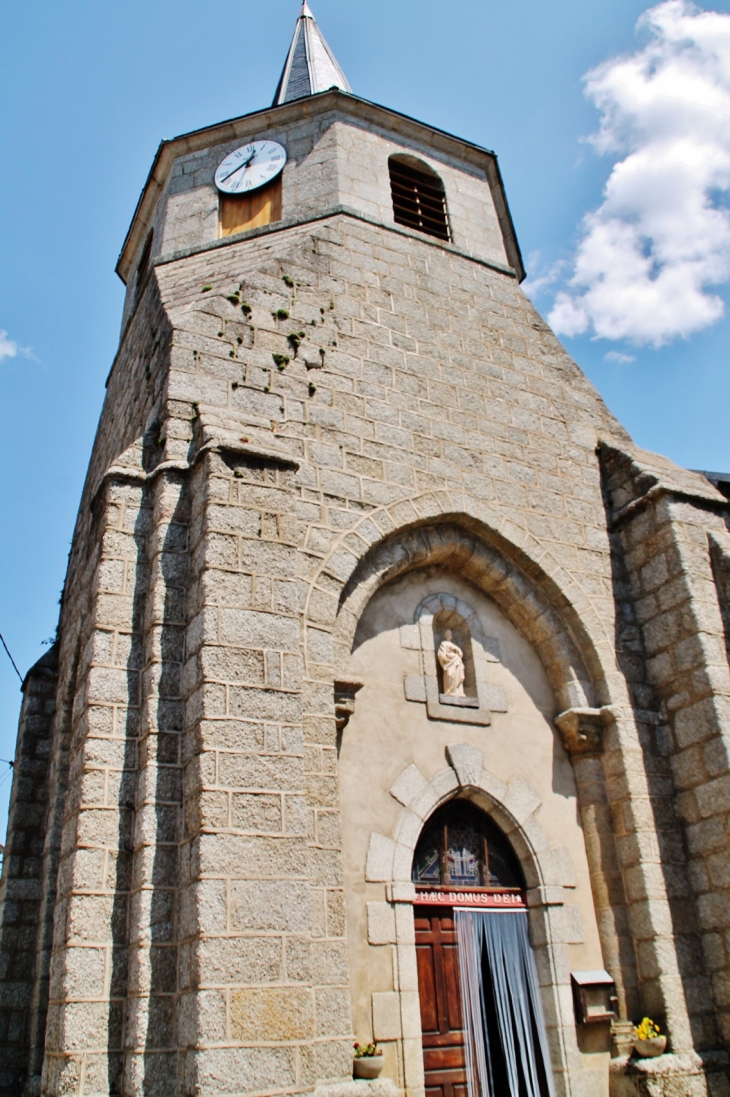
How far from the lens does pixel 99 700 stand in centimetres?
544

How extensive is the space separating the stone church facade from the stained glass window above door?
0.24 ft

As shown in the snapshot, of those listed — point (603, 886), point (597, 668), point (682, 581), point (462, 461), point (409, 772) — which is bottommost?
point (603, 886)

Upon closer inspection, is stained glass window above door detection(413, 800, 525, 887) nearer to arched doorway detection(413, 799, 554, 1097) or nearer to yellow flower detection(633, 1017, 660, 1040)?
arched doorway detection(413, 799, 554, 1097)

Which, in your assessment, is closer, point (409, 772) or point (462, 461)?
point (409, 772)

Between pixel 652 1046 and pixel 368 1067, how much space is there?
2.11m

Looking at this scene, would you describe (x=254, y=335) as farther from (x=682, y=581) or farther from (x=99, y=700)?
(x=682, y=581)

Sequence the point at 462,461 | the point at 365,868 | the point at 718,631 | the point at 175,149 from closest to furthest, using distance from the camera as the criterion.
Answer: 1. the point at 365,868
2. the point at 718,631
3. the point at 462,461
4. the point at 175,149

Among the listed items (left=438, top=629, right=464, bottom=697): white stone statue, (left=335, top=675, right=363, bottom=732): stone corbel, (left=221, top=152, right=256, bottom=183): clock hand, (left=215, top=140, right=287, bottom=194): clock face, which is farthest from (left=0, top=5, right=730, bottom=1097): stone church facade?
(left=221, top=152, right=256, bottom=183): clock hand

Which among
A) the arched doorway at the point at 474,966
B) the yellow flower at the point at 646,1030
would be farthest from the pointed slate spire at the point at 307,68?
the yellow flower at the point at 646,1030

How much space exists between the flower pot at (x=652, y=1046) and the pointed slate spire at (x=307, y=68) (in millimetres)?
11570

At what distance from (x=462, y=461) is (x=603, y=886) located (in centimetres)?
363

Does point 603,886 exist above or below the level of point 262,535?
below

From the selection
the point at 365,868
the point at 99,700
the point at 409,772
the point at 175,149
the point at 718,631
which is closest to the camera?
the point at 99,700

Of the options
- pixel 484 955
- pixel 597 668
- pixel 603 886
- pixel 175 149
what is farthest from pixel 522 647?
pixel 175 149
